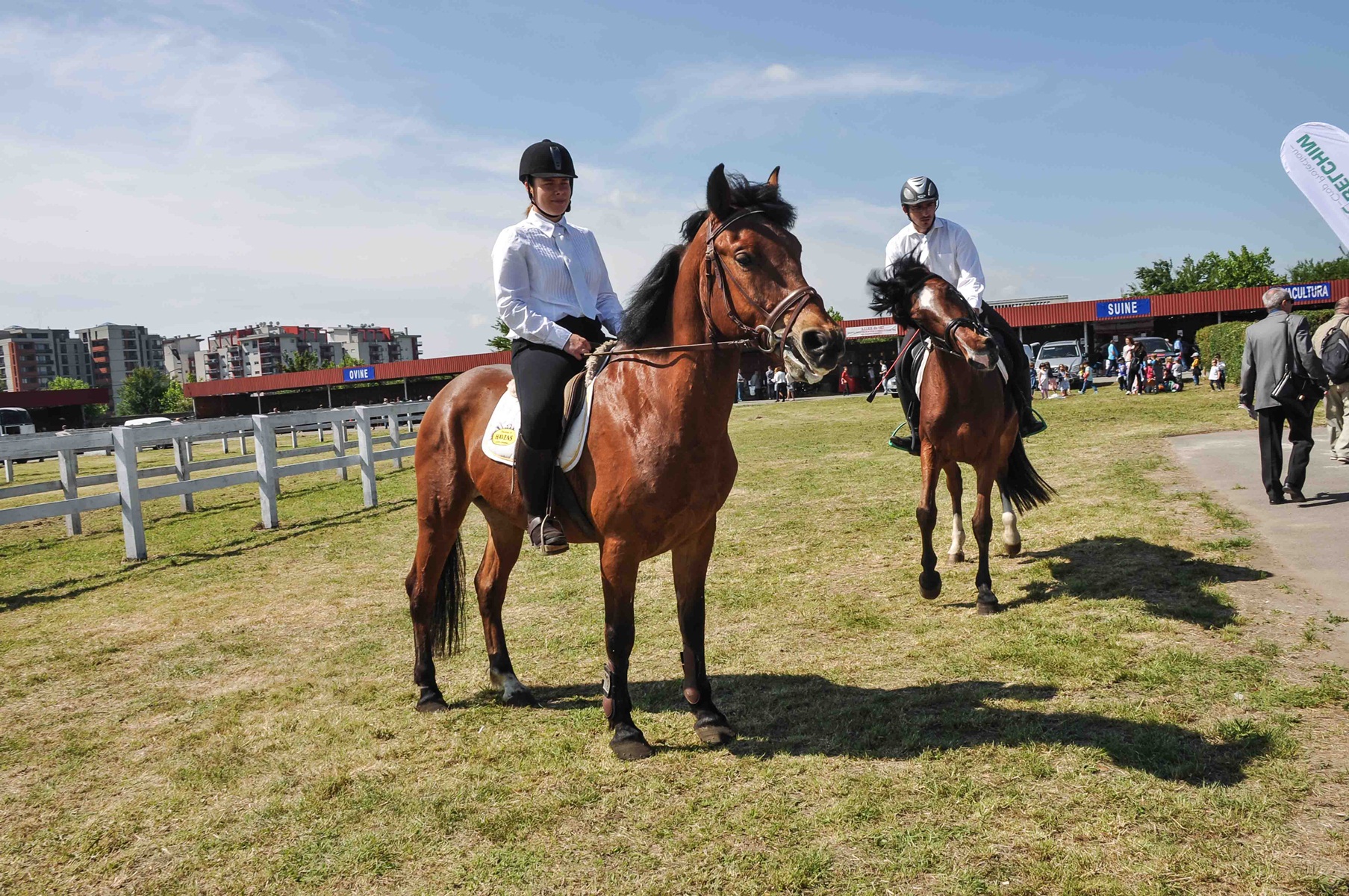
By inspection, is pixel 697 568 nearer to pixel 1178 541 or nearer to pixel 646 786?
pixel 646 786

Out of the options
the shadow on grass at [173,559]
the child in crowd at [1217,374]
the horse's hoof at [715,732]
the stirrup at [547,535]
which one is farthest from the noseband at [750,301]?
the child in crowd at [1217,374]

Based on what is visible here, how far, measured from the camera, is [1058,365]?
34781mm

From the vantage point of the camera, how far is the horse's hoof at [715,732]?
4.21m

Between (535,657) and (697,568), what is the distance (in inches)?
79.0

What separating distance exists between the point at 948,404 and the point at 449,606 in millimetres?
4024

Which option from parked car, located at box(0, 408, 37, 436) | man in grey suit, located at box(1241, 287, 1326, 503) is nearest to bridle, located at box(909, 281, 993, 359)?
man in grey suit, located at box(1241, 287, 1326, 503)

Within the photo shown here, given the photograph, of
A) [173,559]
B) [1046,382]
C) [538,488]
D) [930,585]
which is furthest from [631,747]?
[1046,382]

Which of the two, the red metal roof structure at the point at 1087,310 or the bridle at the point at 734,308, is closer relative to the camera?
the bridle at the point at 734,308

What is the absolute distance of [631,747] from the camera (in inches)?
164

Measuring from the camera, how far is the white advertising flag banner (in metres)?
A: 6.49

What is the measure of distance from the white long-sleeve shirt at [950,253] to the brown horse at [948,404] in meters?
0.75

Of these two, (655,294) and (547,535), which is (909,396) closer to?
(655,294)

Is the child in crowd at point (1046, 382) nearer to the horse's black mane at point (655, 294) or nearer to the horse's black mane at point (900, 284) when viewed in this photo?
the horse's black mane at point (900, 284)

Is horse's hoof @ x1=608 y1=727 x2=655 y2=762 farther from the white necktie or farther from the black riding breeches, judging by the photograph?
the white necktie
